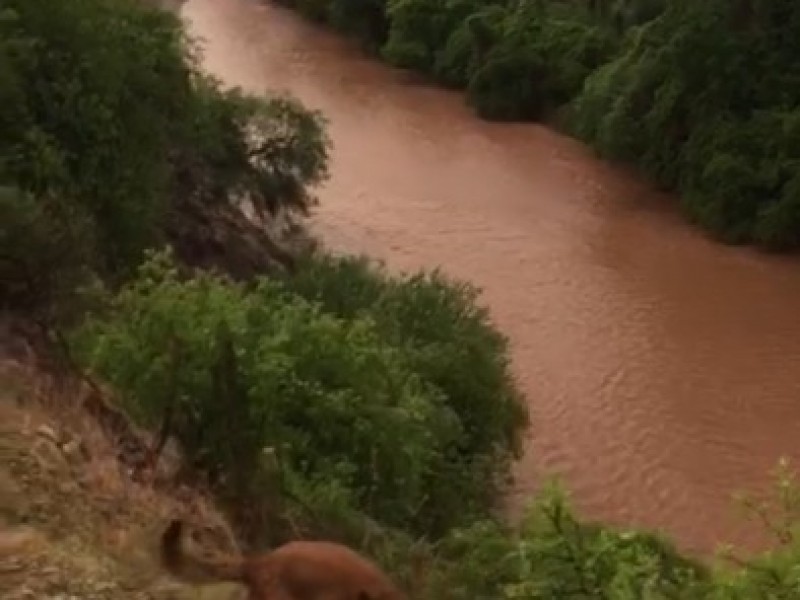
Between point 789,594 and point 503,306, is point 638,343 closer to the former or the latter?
point 503,306

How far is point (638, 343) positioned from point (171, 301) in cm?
1127

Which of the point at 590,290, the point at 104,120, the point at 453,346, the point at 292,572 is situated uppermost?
the point at 292,572

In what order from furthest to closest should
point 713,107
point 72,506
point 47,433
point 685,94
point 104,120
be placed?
point 685,94
point 713,107
point 104,120
point 47,433
point 72,506

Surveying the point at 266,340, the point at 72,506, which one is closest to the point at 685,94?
the point at 266,340

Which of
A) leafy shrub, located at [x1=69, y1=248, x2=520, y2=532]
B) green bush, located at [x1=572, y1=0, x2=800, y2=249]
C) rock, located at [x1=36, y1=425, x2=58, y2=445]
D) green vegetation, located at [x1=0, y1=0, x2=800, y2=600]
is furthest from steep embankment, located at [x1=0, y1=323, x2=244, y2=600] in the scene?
green bush, located at [x1=572, y1=0, x2=800, y2=249]

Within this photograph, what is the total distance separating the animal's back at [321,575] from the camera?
678 cm

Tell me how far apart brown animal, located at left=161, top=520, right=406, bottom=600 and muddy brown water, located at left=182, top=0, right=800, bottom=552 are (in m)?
11.4

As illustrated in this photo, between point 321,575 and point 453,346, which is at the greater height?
point 321,575

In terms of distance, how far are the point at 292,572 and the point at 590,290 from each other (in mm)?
19355

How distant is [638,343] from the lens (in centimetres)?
2366

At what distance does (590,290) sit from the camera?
84.8ft

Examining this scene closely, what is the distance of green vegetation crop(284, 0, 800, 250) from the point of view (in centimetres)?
2952

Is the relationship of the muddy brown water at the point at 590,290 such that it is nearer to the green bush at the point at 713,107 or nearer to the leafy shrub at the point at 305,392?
the green bush at the point at 713,107

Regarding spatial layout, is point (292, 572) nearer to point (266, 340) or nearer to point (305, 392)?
point (305, 392)
